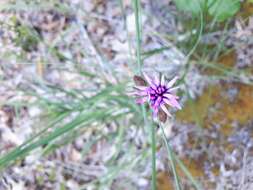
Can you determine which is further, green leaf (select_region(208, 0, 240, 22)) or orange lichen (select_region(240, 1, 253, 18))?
orange lichen (select_region(240, 1, 253, 18))

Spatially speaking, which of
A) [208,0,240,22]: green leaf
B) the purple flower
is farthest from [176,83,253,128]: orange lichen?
the purple flower

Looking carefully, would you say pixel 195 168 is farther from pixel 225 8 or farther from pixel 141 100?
pixel 141 100

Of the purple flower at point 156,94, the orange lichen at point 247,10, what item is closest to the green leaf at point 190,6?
the orange lichen at point 247,10

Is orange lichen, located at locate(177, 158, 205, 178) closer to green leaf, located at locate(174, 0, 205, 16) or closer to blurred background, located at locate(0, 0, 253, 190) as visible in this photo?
blurred background, located at locate(0, 0, 253, 190)

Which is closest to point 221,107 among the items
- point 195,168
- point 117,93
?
point 195,168

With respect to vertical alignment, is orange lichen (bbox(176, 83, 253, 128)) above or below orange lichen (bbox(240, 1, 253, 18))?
below

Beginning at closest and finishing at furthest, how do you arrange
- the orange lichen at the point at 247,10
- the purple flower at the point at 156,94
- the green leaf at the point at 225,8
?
the purple flower at the point at 156,94
the green leaf at the point at 225,8
the orange lichen at the point at 247,10

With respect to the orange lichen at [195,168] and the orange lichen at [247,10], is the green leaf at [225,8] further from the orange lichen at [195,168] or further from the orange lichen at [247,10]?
the orange lichen at [195,168]
